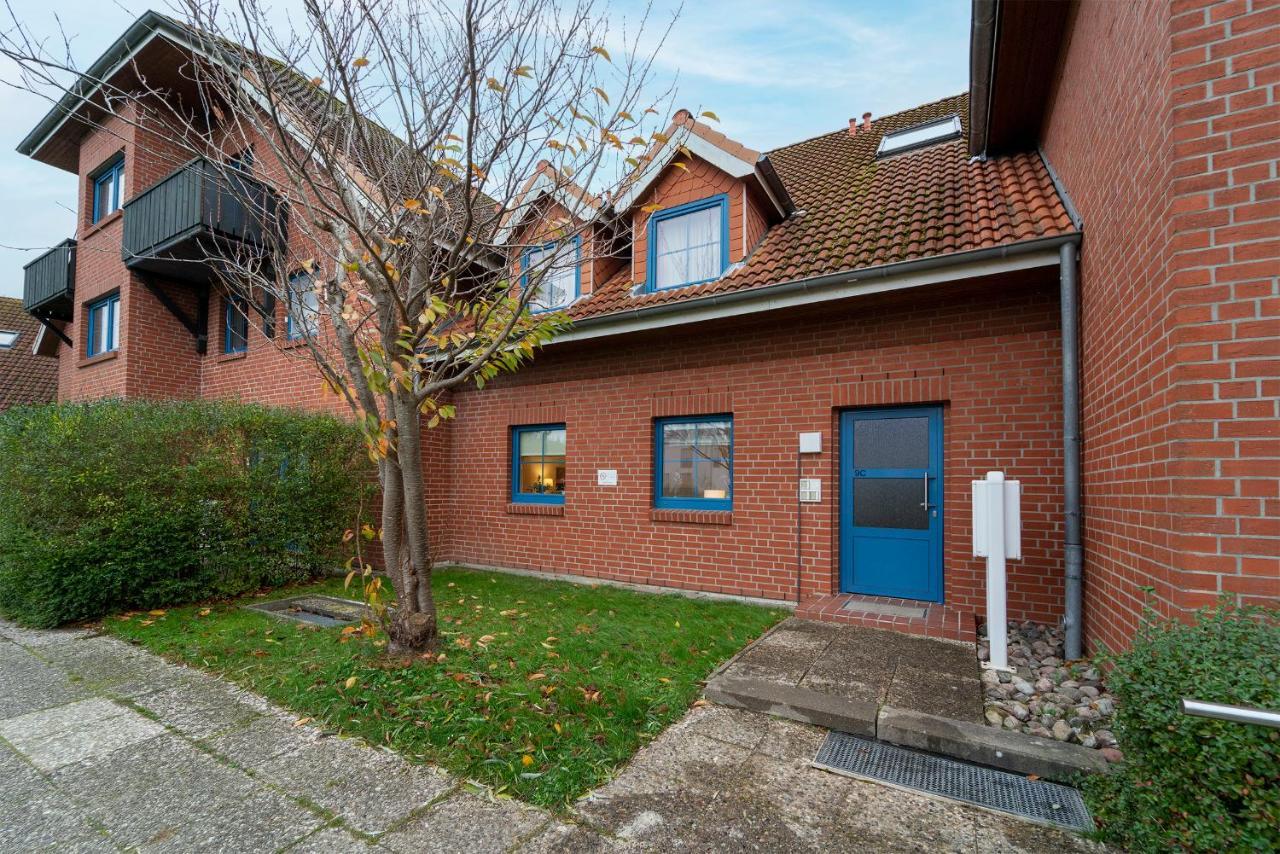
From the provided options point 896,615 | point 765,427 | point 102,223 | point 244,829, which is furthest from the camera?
point 102,223

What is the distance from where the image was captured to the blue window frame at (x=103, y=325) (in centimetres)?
1131

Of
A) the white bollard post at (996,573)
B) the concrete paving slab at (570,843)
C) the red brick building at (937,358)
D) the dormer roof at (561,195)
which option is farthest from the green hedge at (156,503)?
the white bollard post at (996,573)

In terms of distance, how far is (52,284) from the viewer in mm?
12688

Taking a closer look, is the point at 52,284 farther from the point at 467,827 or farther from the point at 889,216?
the point at 889,216

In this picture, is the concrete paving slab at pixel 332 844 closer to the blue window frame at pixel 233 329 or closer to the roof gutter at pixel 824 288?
the roof gutter at pixel 824 288

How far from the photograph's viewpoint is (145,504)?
18.9 ft

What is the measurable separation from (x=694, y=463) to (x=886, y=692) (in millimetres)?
3661

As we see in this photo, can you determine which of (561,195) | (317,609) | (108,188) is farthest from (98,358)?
(561,195)

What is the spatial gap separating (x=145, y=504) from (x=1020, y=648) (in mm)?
8240

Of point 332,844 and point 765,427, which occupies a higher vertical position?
point 765,427

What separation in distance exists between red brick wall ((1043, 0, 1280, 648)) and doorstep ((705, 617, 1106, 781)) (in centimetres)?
94

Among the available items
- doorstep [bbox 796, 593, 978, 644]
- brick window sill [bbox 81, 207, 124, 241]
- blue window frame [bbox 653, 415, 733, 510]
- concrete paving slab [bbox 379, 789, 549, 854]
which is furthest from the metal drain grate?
brick window sill [bbox 81, 207, 124, 241]

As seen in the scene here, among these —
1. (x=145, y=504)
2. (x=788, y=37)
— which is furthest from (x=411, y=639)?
(x=788, y=37)

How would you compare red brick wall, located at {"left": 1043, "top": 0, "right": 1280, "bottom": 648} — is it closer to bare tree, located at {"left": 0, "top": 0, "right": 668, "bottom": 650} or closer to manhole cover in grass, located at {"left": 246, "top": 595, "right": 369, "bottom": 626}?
bare tree, located at {"left": 0, "top": 0, "right": 668, "bottom": 650}
